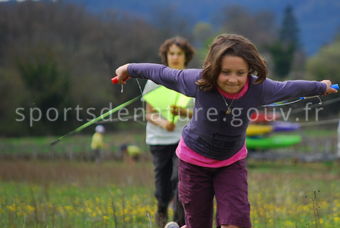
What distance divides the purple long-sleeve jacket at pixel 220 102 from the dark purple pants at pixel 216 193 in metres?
0.14

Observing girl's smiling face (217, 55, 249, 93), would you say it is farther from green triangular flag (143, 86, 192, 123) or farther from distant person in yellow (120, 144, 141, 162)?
distant person in yellow (120, 144, 141, 162)

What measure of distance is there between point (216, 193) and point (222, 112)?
58 cm

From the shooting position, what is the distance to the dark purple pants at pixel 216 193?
12.2 feet

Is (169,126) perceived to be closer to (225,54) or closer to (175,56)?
(175,56)

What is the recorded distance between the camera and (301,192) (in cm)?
811

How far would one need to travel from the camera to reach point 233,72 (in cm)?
353

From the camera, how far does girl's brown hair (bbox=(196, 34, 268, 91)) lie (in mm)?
3531

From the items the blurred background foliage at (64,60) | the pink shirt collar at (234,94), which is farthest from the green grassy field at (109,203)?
the blurred background foliage at (64,60)

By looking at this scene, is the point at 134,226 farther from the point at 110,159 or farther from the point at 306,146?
the point at 306,146

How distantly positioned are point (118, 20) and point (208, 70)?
44.0 m

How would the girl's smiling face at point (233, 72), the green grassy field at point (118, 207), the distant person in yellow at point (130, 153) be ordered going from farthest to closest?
the distant person in yellow at point (130, 153) → the green grassy field at point (118, 207) → the girl's smiling face at point (233, 72)

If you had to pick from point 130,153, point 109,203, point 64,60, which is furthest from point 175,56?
point 64,60

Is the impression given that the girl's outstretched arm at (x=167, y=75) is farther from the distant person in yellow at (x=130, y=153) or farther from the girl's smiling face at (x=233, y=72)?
the distant person in yellow at (x=130, y=153)

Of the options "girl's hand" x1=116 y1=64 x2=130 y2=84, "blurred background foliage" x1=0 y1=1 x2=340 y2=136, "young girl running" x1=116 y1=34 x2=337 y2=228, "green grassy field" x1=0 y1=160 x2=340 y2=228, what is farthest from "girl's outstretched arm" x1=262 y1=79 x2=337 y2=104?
"blurred background foliage" x1=0 y1=1 x2=340 y2=136
